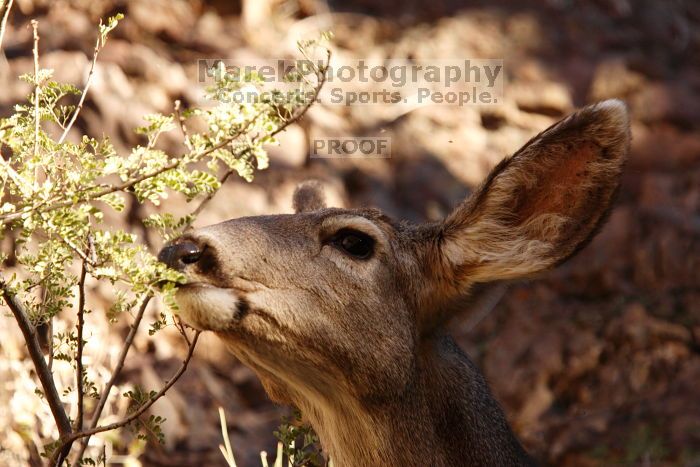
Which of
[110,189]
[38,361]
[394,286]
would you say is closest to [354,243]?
[394,286]

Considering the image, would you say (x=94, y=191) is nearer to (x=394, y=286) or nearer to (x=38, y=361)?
(x=38, y=361)

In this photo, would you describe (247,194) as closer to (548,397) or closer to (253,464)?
(253,464)

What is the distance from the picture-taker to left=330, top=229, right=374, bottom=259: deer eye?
3.72m

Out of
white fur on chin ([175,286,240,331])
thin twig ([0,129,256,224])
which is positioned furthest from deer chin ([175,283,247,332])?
thin twig ([0,129,256,224])

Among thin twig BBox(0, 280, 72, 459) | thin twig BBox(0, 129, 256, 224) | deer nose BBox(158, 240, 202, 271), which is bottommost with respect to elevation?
thin twig BBox(0, 280, 72, 459)

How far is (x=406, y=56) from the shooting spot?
11.1 meters

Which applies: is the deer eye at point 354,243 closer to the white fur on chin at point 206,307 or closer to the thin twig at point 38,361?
the white fur on chin at point 206,307

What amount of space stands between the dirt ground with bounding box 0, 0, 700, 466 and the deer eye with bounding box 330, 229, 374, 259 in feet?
13.8

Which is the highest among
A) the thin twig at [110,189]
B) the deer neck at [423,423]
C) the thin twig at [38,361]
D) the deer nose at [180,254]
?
the thin twig at [110,189]

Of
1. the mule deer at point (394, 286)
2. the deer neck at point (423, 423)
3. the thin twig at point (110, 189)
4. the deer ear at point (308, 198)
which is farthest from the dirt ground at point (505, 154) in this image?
the thin twig at point (110, 189)

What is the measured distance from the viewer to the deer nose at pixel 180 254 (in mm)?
3105

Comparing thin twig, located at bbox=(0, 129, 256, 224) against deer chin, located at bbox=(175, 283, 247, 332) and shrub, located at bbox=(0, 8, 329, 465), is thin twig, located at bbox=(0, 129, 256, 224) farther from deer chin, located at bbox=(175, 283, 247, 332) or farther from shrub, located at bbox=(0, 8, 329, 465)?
deer chin, located at bbox=(175, 283, 247, 332)

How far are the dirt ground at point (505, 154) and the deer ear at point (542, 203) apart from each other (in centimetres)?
412

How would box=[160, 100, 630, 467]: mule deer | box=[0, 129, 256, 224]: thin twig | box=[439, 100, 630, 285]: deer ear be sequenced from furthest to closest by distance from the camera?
box=[439, 100, 630, 285]: deer ear → box=[160, 100, 630, 467]: mule deer → box=[0, 129, 256, 224]: thin twig
